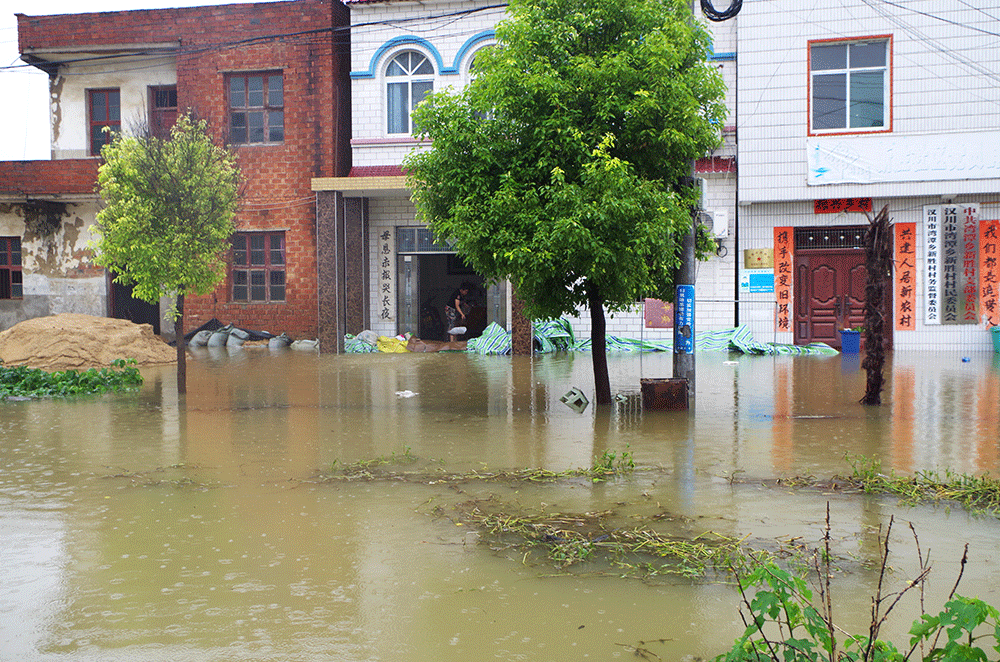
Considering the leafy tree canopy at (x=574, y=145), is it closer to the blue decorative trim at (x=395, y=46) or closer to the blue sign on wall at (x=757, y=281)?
the blue sign on wall at (x=757, y=281)

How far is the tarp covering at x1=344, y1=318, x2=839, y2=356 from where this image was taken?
1823cm

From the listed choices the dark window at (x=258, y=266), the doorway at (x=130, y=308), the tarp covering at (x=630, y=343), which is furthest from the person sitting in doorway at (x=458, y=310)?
the doorway at (x=130, y=308)

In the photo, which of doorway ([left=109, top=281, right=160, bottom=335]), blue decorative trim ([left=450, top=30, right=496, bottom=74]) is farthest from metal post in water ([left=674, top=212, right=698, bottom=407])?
doorway ([left=109, top=281, right=160, bottom=335])

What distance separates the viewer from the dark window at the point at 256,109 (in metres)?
21.2

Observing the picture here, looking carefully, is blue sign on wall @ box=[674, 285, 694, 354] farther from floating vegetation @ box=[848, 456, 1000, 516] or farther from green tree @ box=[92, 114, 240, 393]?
green tree @ box=[92, 114, 240, 393]

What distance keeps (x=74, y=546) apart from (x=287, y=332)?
16.6 meters

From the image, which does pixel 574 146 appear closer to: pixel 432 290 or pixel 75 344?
pixel 75 344

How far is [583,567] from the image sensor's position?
15.1 ft

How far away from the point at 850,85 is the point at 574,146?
1182 centimetres

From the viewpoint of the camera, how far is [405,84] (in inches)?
796

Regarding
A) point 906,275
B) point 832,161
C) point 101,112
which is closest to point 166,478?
point 832,161

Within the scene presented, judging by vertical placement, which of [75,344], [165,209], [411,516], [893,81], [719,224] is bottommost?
[411,516]

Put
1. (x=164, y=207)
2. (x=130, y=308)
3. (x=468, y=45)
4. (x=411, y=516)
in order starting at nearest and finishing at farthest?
(x=411, y=516) → (x=164, y=207) → (x=468, y=45) → (x=130, y=308)

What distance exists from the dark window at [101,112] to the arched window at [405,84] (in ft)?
26.0
